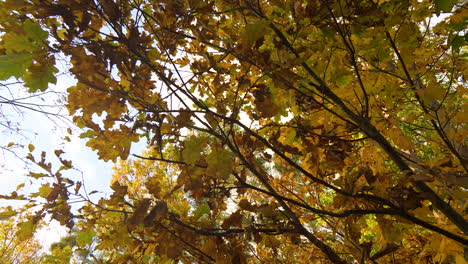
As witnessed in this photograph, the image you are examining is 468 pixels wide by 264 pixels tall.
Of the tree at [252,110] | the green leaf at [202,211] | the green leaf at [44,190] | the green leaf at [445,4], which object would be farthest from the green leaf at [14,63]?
the green leaf at [445,4]

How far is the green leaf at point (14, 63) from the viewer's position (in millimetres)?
818

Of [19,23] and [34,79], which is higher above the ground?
[19,23]

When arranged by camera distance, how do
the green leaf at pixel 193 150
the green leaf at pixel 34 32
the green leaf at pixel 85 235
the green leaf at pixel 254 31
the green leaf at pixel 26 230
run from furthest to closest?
the green leaf at pixel 85 235 → the green leaf at pixel 26 230 → the green leaf at pixel 193 150 → the green leaf at pixel 34 32 → the green leaf at pixel 254 31

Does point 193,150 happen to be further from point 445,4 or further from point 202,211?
point 445,4

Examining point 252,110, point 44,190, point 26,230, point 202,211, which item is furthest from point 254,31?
point 26,230

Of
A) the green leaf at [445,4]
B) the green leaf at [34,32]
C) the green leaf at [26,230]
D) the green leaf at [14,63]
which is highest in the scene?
the green leaf at [445,4]

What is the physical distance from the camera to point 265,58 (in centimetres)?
98

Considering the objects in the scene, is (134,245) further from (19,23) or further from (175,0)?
(175,0)

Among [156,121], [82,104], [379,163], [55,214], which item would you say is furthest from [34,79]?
[379,163]

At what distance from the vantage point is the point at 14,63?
2.74ft

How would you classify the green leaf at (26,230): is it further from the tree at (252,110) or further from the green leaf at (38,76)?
the green leaf at (38,76)

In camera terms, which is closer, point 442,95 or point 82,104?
point 442,95

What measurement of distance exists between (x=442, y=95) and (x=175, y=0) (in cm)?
118

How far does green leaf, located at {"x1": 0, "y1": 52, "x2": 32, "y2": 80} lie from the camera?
32.2 inches
